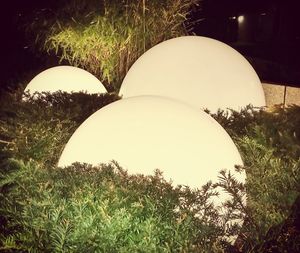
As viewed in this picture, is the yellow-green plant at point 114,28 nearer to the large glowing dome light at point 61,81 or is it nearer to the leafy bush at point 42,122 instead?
the large glowing dome light at point 61,81

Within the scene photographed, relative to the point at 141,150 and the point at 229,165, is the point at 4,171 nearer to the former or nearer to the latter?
the point at 141,150

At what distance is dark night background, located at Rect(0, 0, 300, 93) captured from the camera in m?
9.45

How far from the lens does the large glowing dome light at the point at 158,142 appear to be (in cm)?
247

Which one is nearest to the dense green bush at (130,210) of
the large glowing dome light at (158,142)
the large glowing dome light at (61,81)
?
the large glowing dome light at (158,142)

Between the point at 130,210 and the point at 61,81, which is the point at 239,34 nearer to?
the point at 61,81

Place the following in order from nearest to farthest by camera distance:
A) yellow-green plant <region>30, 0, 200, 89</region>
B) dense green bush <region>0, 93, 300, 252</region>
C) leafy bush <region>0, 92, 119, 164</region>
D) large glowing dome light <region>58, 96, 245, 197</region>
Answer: dense green bush <region>0, 93, 300, 252</region> < large glowing dome light <region>58, 96, 245, 197</region> < leafy bush <region>0, 92, 119, 164</region> < yellow-green plant <region>30, 0, 200, 89</region>

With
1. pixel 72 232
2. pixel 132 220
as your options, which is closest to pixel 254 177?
pixel 132 220

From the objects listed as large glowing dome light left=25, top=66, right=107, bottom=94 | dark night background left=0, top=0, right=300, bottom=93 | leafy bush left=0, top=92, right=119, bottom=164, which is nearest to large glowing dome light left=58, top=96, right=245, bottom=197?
leafy bush left=0, top=92, right=119, bottom=164

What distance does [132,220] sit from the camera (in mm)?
2238

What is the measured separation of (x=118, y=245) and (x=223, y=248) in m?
0.51

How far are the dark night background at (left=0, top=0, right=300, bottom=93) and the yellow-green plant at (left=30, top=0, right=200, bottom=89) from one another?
0.77 meters

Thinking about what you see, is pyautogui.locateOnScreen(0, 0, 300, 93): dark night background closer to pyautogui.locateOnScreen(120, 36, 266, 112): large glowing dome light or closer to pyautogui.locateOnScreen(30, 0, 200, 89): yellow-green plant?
pyautogui.locateOnScreen(30, 0, 200, 89): yellow-green plant

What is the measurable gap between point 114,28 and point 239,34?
24594mm

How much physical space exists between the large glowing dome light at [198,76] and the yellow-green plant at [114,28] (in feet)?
8.03
